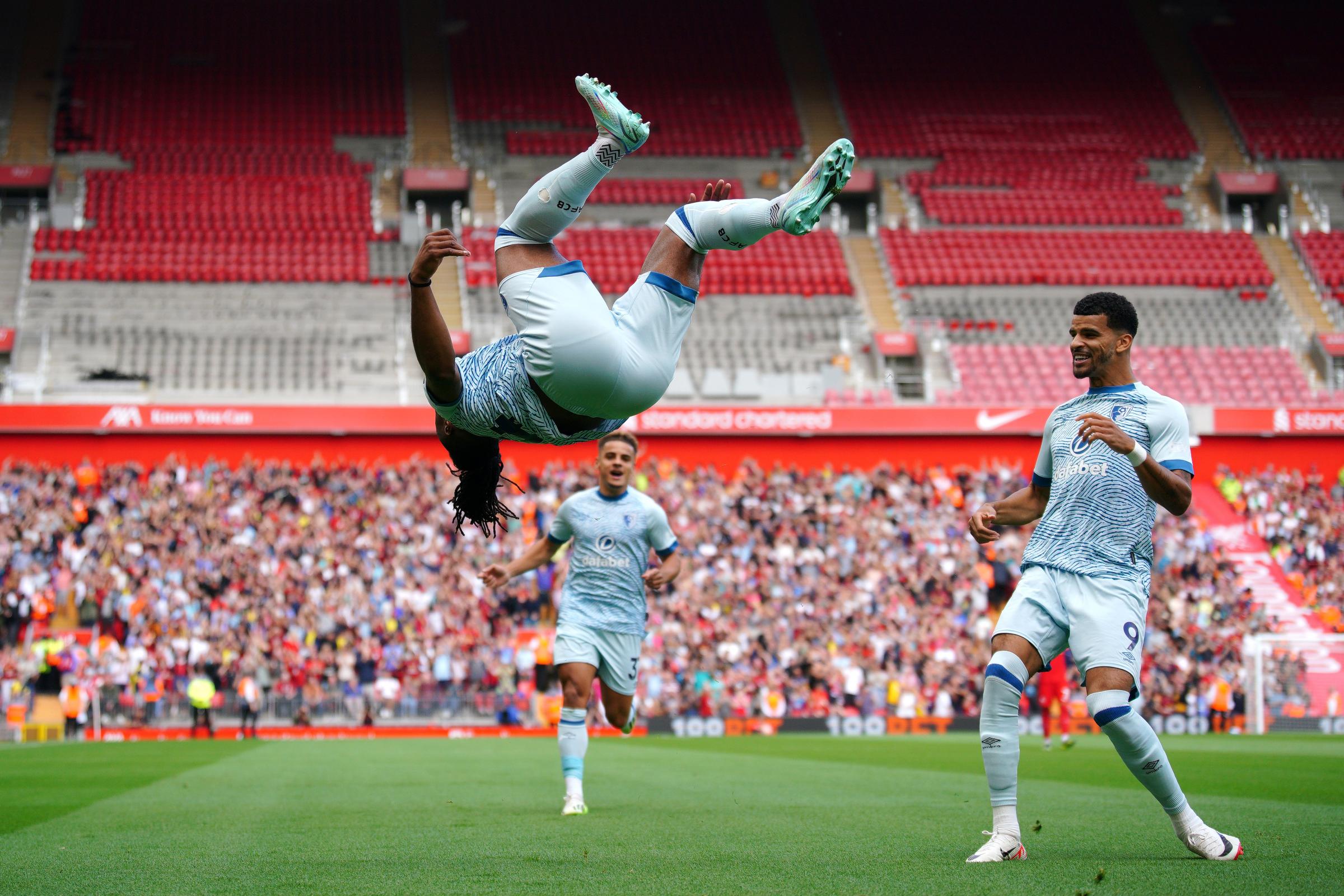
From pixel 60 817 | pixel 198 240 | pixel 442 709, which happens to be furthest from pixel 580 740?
pixel 198 240

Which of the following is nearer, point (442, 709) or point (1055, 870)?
point (1055, 870)

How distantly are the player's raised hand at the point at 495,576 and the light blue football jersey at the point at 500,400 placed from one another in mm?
3836

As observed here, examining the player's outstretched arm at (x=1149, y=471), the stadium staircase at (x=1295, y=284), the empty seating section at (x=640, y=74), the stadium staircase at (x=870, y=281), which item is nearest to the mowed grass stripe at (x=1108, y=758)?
the player's outstretched arm at (x=1149, y=471)

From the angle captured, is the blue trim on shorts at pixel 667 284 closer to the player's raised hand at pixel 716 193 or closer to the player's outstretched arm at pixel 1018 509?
the player's raised hand at pixel 716 193

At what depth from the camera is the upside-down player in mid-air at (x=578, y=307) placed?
223 inches

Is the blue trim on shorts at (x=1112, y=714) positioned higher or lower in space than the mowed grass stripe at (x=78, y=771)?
higher

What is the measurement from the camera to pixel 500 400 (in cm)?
587

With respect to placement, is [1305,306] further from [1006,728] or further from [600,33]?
[1006,728]

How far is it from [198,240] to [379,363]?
6.95 metres

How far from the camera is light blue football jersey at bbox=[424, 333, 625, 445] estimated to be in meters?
5.86

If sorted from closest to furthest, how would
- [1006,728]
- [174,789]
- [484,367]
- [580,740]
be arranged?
[484,367] → [1006,728] → [580,740] → [174,789]

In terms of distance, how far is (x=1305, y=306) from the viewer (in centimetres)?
3588

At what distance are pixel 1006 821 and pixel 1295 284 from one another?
112ft

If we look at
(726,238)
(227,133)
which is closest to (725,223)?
(726,238)
